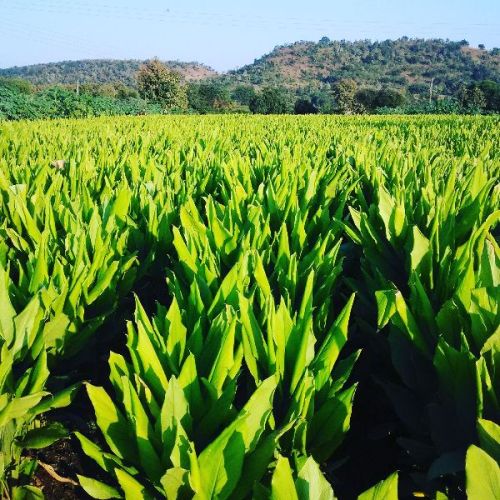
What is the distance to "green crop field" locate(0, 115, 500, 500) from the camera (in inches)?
41.7

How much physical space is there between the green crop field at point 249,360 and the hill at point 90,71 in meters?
148

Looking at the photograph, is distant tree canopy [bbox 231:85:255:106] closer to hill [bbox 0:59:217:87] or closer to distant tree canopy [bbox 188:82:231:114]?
distant tree canopy [bbox 188:82:231:114]

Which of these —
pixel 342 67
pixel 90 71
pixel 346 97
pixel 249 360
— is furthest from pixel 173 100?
pixel 90 71

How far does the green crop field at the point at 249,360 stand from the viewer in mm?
1059

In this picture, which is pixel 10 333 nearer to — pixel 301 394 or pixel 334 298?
pixel 301 394

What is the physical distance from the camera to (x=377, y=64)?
12962 centimetres

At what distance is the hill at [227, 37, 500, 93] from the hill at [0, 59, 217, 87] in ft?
76.5

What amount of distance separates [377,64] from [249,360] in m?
142

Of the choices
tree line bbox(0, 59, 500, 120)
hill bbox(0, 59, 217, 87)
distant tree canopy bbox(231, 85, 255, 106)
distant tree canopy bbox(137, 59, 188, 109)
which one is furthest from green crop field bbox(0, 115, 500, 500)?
hill bbox(0, 59, 217, 87)

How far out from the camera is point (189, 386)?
1.14 meters

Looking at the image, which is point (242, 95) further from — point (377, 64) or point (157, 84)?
point (377, 64)

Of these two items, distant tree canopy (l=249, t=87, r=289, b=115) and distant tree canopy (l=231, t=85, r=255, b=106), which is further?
distant tree canopy (l=231, t=85, r=255, b=106)

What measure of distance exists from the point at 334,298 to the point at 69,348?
1251 millimetres

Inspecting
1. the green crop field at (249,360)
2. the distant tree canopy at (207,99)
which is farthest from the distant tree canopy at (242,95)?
the green crop field at (249,360)
